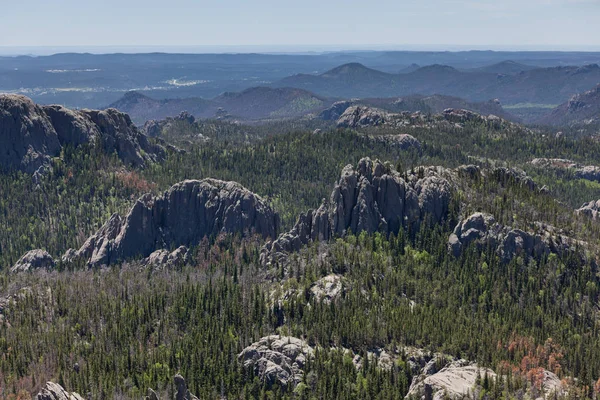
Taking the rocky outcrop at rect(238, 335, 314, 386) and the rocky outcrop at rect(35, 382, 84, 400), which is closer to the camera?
the rocky outcrop at rect(35, 382, 84, 400)

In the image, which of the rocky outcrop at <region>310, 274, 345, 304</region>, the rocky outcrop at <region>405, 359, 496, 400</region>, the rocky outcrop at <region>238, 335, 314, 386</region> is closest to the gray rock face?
the rocky outcrop at <region>238, 335, 314, 386</region>

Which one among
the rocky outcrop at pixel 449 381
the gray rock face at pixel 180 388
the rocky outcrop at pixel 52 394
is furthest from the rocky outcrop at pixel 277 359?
the rocky outcrop at pixel 52 394

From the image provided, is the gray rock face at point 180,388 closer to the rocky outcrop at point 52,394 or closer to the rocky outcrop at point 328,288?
the rocky outcrop at point 52,394

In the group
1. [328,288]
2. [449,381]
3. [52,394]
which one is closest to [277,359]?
[328,288]

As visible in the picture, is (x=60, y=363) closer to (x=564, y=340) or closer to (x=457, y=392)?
(x=457, y=392)

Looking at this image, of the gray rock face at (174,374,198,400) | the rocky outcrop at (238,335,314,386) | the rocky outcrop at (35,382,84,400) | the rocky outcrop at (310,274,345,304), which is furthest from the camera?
the rocky outcrop at (310,274,345,304)

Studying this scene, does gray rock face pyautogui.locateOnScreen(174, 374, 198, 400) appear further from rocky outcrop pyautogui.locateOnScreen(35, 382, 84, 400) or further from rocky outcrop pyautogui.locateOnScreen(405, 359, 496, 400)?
rocky outcrop pyautogui.locateOnScreen(405, 359, 496, 400)

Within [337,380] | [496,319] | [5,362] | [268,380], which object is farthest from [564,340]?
[5,362]
